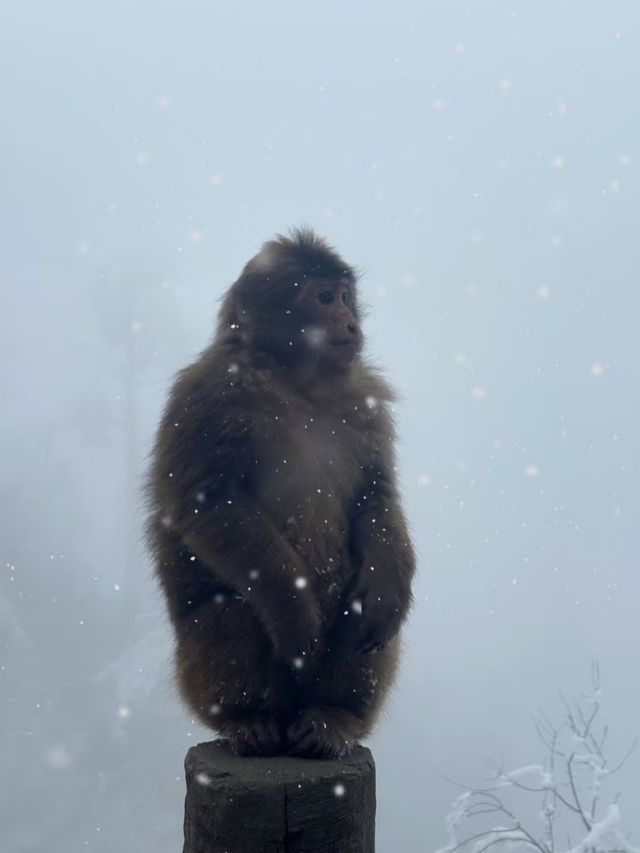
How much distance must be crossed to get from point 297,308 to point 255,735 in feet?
4.05

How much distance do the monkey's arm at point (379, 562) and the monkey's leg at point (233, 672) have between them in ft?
0.85

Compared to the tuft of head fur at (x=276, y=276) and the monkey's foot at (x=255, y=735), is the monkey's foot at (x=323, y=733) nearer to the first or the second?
the monkey's foot at (x=255, y=735)

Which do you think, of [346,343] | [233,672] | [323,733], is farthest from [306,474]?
[323,733]

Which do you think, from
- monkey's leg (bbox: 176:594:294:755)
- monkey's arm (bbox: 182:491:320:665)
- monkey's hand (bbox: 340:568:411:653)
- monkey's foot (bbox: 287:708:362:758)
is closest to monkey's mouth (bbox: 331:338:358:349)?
monkey's arm (bbox: 182:491:320:665)

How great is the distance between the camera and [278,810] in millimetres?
1929

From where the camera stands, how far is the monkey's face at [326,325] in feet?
9.10

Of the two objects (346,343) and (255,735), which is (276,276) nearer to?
(346,343)

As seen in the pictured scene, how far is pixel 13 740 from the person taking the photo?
33.9 m

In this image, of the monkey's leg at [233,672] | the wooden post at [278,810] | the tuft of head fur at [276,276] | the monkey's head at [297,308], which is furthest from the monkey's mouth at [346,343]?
the wooden post at [278,810]

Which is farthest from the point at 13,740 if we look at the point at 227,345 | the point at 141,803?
the point at 227,345

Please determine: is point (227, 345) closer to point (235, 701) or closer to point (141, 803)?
point (235, 701)

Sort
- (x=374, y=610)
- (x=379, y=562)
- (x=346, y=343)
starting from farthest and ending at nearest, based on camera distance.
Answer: (x=346, y=343) < (x=379, y=562) < (x=374, y=610)

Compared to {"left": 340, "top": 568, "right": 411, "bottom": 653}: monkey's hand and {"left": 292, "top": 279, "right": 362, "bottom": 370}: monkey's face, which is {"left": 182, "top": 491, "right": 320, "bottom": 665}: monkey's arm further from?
{"left": 292, "top": 279, "right": 362, "bottom": 370}: monkey's face

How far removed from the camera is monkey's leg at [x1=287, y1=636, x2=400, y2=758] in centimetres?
226
